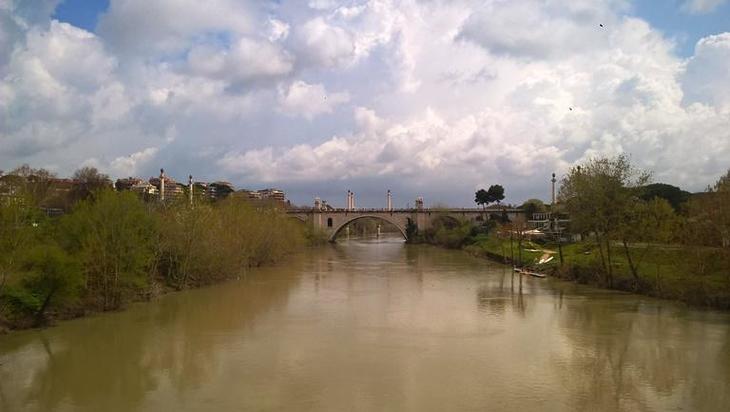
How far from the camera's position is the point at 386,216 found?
317 ft

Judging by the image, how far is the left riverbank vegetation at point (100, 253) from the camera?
64.5 feet

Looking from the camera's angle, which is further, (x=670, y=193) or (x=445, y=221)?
(x=445, y=221)

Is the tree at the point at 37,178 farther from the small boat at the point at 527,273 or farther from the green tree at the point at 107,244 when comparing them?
the small boat at the point at 527,273

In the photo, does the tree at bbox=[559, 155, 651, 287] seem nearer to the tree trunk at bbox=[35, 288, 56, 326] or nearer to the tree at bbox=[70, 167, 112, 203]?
the tree trunk at bbox=[35, 288, 56, 326]

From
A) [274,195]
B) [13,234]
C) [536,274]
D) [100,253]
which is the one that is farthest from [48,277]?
[274,195]

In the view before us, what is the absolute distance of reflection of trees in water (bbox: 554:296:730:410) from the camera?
13.2 meters

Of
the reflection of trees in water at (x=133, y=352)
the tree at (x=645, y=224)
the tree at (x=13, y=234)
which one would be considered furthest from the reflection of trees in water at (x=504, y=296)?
the tree at (x=13, y=234)

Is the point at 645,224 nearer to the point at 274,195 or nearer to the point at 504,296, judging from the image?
the point at 504,296

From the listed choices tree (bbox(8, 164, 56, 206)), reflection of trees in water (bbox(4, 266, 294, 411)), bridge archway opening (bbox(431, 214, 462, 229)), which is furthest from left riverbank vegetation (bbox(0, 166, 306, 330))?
bridge archway opening (bbox(431, 214, 462, 229))

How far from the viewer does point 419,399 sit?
13.2m

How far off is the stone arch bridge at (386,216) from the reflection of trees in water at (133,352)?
65.3 meters

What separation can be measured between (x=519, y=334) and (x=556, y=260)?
79.5ft

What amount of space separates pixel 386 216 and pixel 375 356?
3134 inches

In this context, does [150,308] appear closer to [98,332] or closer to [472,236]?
[98,332]
